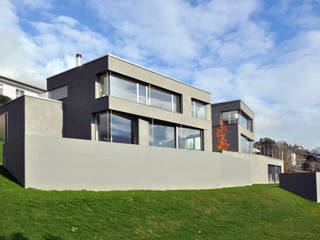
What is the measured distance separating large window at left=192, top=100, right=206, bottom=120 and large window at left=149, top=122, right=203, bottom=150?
4.39 feet

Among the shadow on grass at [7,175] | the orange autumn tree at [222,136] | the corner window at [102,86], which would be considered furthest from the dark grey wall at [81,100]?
the orange autumn tree at [222,136]

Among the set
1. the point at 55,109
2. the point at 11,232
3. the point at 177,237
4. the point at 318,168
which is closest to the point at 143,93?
the point at 55,109

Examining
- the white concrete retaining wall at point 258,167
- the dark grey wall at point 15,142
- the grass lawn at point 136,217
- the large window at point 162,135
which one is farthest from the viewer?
A: the white concrete retaining wall at point 258,167

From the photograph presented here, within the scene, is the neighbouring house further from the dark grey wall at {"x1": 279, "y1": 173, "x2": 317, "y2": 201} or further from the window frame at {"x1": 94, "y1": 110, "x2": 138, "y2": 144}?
the dark grey wall at {"x1": 279, "y1": 173, "x2": 317, "y2": 201}

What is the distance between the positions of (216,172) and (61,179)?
1527 centimetres

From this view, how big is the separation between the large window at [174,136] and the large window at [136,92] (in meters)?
1.56

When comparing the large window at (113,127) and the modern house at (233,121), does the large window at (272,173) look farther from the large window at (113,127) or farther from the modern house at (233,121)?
the large window at (113,127)

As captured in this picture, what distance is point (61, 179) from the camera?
15438mm

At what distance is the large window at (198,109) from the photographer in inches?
1153

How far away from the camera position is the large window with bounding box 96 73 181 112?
855 inches

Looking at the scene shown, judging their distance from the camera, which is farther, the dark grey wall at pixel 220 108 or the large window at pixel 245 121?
the large window at pixel 245 121

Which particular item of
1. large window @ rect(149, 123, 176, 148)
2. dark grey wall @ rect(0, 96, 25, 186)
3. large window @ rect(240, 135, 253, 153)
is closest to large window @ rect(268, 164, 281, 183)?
large window @ rect(240, 135, 253, 153)

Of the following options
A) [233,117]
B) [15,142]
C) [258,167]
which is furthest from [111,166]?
[258,167]

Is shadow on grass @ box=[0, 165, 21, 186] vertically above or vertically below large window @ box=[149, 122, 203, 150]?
below
